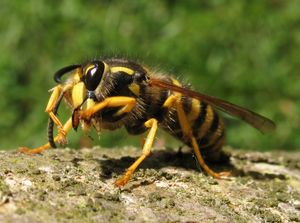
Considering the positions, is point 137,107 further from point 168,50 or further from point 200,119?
point 168,50

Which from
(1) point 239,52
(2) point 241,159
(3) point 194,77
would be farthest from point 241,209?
(1) point 239,52

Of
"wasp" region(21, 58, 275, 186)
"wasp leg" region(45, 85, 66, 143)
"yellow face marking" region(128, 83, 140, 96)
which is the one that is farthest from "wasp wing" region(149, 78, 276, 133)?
"wasp leg" region(45, 85, 66, 143)

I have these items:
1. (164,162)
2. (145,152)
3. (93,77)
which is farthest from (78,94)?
(164,162)

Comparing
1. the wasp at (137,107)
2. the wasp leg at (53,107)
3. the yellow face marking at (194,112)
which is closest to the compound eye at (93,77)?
the wasp at (137,107)

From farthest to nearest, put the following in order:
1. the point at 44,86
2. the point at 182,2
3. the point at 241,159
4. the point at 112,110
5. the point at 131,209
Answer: the point at 182,2, the point at 44,86, the point at 241,159, the point at 112,110, the point at 131,209

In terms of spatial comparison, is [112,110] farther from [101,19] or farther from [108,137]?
[101,19]

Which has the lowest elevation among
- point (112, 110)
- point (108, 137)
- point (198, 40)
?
point (108, 137)
